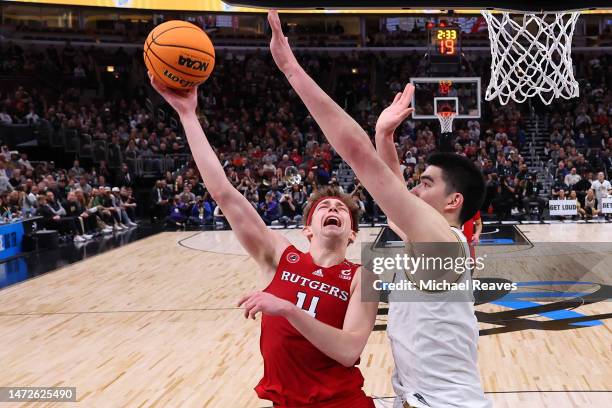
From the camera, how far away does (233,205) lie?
287 centimetres

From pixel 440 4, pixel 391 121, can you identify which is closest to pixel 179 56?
pixel 391 121

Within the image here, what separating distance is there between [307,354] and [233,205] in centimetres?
67

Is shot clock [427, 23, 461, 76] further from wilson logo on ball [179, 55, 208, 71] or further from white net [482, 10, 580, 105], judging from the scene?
wilson logo on ball [179, 55, 208, 71]

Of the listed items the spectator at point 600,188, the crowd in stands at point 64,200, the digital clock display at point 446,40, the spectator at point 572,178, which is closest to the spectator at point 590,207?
the spectator at point 600,188

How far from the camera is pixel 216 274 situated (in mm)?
11102

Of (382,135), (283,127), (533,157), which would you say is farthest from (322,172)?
(382,135)

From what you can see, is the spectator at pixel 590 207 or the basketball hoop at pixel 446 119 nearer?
the spectator at pixel 590 207

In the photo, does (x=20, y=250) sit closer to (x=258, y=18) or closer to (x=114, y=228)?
→ (x=114, y=228)

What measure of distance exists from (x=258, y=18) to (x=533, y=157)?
535 inches

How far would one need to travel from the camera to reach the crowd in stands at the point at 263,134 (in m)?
17.8

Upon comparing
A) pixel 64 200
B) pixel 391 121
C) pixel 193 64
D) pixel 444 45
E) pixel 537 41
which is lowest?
pixel 64 200

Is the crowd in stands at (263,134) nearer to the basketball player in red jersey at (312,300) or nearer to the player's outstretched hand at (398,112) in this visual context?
the basketball player in red jersey at (312,300)

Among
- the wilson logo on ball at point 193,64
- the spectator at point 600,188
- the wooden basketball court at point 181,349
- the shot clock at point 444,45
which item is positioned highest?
the shot clock at point 444,45

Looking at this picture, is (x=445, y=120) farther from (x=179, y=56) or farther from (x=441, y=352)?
(x=441, y=352)
